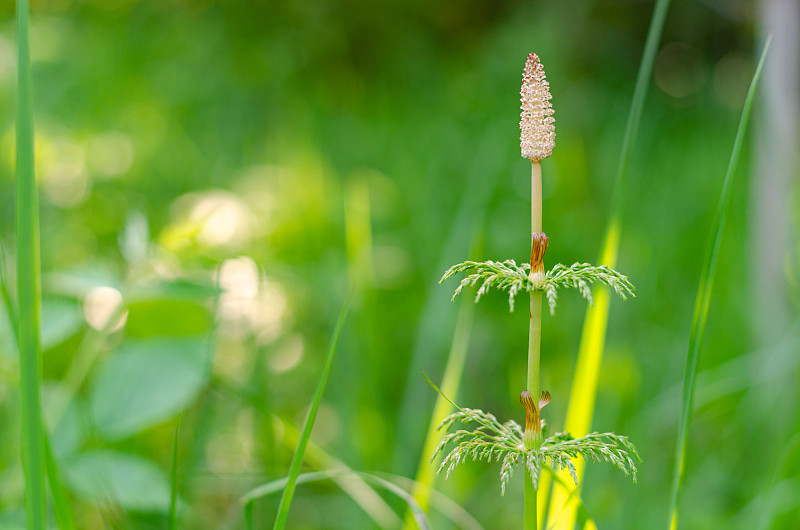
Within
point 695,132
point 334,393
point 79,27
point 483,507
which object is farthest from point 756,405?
point 79,27

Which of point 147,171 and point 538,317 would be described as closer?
point 538,317

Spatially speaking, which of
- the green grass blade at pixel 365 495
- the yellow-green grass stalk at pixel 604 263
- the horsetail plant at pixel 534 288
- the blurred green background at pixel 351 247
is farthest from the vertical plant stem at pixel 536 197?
the green grass blade at pixel 365 495

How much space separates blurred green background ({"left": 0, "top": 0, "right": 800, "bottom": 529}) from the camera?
871mm

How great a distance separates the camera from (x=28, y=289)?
15.4 inches

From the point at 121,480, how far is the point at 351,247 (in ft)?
1.52

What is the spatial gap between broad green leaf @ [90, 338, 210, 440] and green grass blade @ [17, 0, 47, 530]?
382 millimetres

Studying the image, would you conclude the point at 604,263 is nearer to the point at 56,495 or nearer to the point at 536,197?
the point at 536,197

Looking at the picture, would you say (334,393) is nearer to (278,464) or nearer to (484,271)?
(278,464)

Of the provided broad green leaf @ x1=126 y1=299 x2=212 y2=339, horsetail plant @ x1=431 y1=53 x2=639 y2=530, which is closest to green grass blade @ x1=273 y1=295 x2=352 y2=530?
horsetail plant @ x1=431 y1=53 x2=639 y2=530

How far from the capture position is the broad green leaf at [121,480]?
697mm

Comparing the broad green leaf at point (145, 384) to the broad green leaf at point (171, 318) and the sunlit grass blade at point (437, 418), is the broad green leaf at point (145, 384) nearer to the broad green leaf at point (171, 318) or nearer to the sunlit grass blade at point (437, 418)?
the broad green leaf at point (171, 318)

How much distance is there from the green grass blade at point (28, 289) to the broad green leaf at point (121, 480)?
307mm

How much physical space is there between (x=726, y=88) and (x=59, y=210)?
3146 millimetres

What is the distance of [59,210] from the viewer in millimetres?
1750
